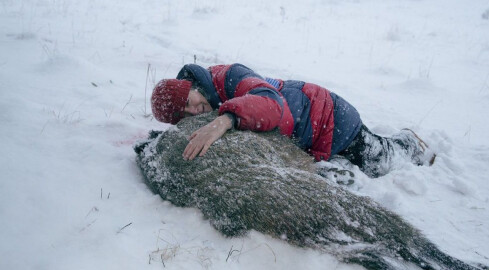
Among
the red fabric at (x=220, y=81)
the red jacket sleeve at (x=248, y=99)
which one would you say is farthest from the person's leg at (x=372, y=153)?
the red fabric at (x=220, y=81)

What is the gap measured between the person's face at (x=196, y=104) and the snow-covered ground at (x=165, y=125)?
64 centimetres

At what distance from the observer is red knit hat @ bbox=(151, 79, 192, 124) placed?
98.7 inches

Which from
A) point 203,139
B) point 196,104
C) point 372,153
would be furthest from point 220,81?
point 372,153

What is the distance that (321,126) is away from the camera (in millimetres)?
2771

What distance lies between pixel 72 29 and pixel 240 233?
599cm

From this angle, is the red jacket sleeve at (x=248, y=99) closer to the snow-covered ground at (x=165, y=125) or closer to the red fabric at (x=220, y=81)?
the red fabric at (x=220, y=81)

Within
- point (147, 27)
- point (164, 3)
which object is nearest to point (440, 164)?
point (147, 27)

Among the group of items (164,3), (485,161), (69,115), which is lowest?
(69,115)

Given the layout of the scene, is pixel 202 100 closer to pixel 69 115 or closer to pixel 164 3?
pixel 69 115

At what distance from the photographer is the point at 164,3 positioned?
9.67 m

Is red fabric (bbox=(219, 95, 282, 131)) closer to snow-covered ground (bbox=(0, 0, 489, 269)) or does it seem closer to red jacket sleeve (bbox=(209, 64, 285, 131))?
red jacket sleeve (bbox=(209, 64, 285, 131))

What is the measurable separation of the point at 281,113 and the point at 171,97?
896 mm

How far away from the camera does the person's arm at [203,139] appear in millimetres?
2053

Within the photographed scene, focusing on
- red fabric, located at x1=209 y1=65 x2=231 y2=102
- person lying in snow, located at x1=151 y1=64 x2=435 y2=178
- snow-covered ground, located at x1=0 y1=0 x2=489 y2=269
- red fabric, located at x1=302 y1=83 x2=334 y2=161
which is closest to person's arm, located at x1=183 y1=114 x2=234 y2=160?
person lying in snow, located at x1=151 y1=64 x2=435 y2=178
